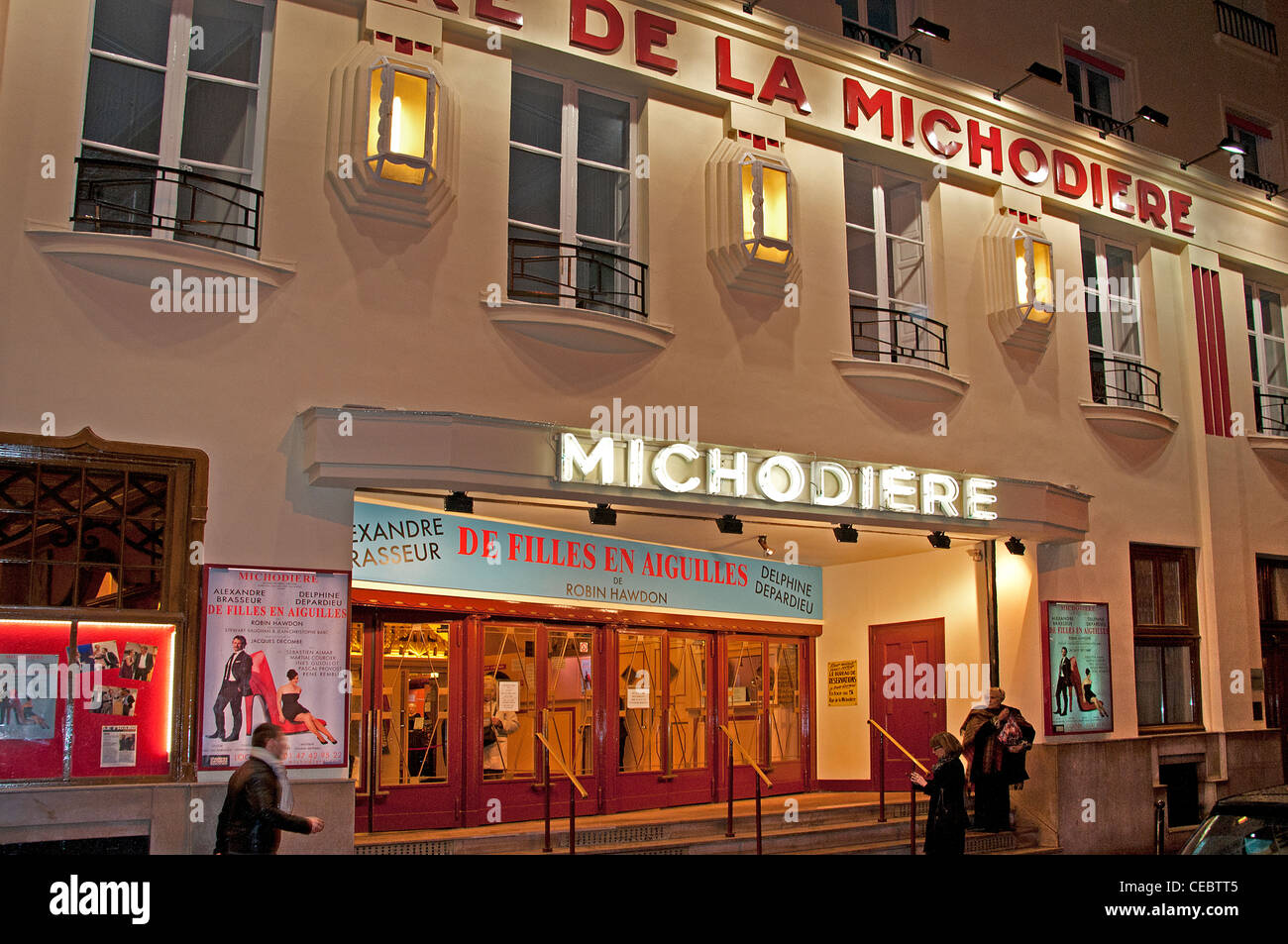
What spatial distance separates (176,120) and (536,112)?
11.4ft

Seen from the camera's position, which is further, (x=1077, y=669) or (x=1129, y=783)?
(x=1129, y=783)

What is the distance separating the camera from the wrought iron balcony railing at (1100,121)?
50.6 ft

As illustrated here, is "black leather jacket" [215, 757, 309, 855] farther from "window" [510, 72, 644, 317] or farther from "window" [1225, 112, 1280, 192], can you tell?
"window" [1225, 112, 1280, 192]

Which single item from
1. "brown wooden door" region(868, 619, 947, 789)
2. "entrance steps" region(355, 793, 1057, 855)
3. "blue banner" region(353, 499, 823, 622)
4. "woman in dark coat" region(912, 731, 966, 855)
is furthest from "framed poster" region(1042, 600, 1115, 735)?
"woman in dark coat" region(912, 731, 966, 855)

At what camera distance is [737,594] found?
13945 millimetres

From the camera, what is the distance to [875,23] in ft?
45.2

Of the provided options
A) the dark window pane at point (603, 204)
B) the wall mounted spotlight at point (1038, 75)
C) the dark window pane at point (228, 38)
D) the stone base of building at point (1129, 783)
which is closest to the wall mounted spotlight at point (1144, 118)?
the wall mounted spotlight at point (1038, 75)

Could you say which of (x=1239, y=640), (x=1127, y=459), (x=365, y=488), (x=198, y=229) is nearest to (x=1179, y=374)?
(x=1127, y=459)

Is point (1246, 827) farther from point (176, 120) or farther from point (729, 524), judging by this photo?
point (176, 120)

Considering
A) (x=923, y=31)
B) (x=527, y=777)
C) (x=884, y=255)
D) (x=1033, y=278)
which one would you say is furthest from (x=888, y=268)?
(x=527, y=777)

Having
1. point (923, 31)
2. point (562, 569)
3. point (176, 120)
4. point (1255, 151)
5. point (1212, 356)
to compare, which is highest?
point (1255, 151)
